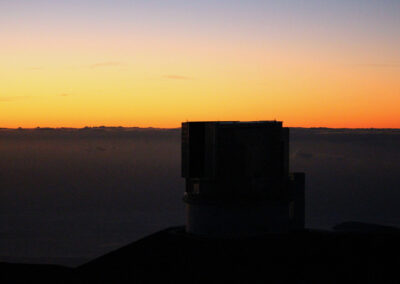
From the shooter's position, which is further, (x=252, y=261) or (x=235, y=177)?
(x=235, y=177)

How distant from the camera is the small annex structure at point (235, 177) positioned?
24172 millimetres

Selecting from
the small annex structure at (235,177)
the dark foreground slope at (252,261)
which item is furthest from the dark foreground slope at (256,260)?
the small annex structure at (235,177)

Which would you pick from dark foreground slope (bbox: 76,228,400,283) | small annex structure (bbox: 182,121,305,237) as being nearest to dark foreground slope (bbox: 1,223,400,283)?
dark foreground slope (bbox: 76,228,400,283)

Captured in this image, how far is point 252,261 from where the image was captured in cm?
2241

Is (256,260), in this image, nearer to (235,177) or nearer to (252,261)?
(252,261)

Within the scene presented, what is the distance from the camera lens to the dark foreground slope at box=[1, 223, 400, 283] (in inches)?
832

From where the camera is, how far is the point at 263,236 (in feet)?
80.4

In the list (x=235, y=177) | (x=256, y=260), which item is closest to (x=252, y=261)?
(x=256, y=260)

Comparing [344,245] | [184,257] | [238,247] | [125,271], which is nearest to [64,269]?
[125,271]

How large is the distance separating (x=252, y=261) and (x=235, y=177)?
3.81m

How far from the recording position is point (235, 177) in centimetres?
2442

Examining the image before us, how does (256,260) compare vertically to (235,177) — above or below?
below

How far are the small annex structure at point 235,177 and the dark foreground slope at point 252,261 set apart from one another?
715 mm

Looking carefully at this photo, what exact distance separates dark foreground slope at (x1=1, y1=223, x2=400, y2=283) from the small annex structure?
2.35 ft
